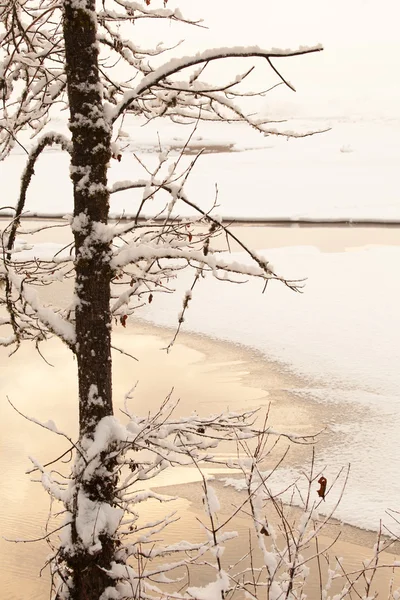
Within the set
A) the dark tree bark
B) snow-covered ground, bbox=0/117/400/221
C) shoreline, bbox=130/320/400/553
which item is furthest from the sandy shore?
snow-covered ground, bbox=0/117/400/221

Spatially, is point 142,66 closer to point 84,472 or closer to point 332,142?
point 84,472

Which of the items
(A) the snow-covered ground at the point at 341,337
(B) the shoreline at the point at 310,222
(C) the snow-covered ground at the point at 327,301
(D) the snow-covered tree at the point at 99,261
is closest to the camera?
(D) the snow-covered tree at the point at 99,261

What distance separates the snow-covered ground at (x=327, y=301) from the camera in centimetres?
712

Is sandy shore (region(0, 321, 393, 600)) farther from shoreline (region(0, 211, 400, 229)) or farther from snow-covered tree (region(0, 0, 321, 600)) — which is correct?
shoreline (region(0, 211, 400, 229))

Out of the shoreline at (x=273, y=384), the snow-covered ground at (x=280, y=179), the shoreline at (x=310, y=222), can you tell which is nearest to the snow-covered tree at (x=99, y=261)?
the shoreline at (x=273, y=384)

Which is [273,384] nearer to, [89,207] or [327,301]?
[327,301]

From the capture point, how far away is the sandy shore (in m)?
5.93

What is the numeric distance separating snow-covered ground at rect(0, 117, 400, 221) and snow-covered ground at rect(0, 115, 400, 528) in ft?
0.16

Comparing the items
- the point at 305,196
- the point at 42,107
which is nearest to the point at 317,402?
the point at 42,107

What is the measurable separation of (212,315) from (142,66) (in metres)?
7.41

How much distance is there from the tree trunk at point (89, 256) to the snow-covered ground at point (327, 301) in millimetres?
413

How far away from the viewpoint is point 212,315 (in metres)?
11.3

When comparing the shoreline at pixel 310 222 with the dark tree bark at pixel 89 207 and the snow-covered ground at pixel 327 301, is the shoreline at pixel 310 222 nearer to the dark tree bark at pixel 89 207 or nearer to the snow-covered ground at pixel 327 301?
the snow-covered ground at pixel 327 301

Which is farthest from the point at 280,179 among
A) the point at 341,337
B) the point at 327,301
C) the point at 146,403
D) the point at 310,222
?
the point at 146,403
